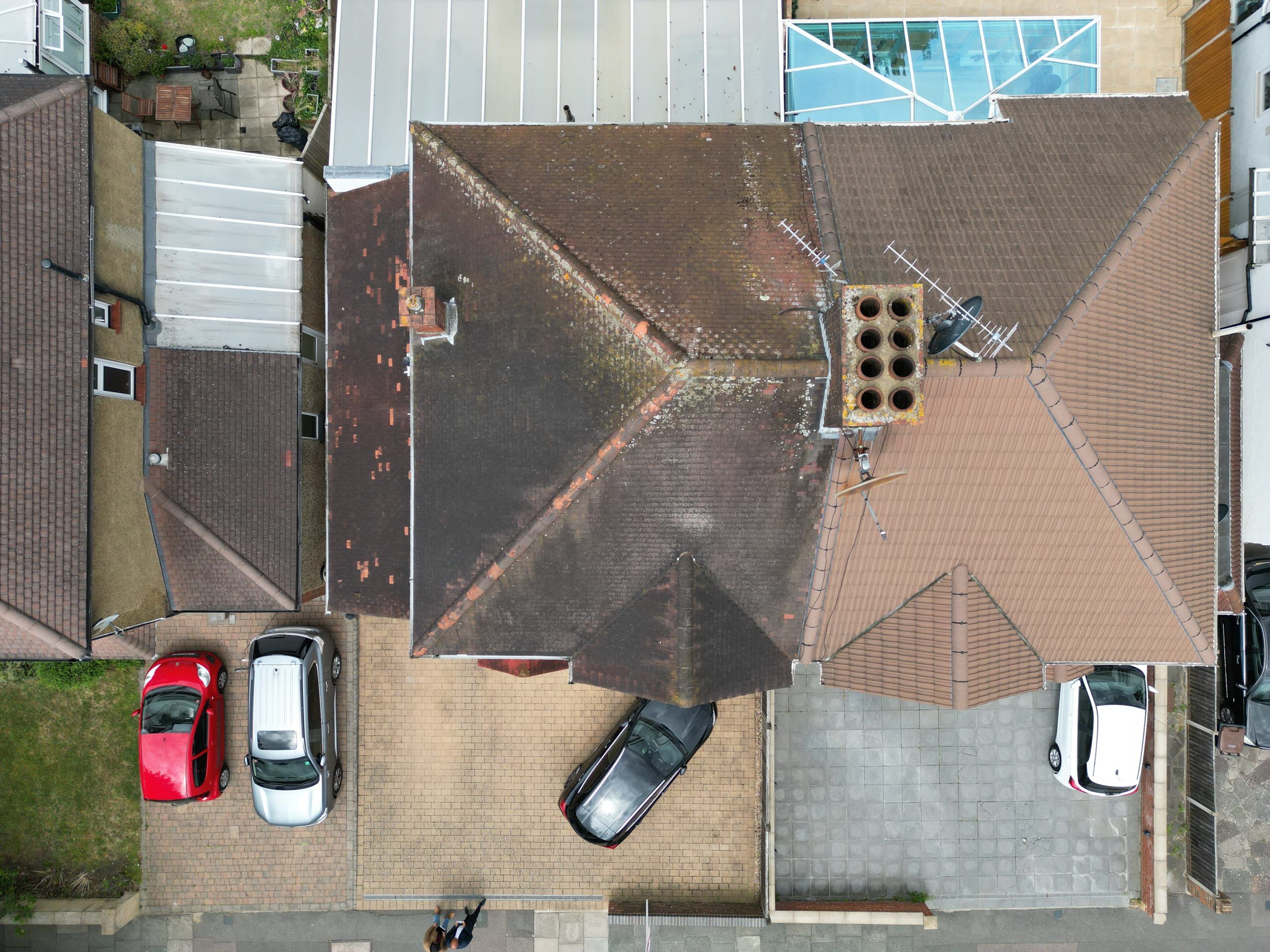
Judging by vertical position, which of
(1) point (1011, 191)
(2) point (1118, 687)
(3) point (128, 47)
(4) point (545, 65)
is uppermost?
(3) point (128, 47)

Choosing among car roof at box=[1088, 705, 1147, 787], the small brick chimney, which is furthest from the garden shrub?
car roof at box=[1088, 705, 1147, 787]

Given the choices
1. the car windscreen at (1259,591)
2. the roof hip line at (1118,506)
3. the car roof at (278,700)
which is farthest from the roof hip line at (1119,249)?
the car roof at (278,700)

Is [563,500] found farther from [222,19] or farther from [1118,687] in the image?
[222,19]

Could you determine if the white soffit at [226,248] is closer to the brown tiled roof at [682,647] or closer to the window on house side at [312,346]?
the window on house side at [312,346]

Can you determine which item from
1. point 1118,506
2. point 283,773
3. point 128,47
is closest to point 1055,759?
point 1118,506

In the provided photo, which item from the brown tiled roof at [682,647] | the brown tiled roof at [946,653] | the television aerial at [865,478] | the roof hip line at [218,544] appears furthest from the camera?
the roof hip line at [218,544]

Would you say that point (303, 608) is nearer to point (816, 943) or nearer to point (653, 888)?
point (653, 888)

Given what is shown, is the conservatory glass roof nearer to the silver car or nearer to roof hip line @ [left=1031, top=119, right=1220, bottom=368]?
roof hip line @ [left=1031, top=119, right=1220, bottom=368]

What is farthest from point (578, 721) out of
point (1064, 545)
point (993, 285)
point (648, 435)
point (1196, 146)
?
point (1196, 146)
